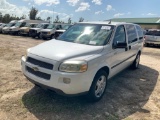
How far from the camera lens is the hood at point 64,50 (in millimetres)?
3831

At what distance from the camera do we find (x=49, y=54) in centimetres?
390

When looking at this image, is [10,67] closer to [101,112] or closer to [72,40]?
[72,40]

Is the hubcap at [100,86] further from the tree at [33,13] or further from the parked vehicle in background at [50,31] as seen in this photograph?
the tree at [33,13]

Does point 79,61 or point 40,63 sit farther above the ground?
point 79,61

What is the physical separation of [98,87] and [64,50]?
1149 mm

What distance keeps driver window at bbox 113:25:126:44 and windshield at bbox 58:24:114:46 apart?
8.2 inches

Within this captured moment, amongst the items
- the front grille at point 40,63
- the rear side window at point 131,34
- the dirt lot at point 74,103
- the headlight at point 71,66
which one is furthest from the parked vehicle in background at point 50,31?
the headlight at point 71,66

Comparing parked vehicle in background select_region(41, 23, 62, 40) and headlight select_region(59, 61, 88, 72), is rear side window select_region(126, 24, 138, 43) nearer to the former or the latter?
headlight select_region(59, 61, 88, 72)

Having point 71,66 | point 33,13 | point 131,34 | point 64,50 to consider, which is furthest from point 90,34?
point 33,13

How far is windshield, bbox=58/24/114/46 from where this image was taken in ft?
15.4

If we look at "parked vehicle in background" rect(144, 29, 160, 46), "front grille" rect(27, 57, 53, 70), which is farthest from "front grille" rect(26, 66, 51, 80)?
"parked vehicle in background" rect(144, 29, 160, 46)

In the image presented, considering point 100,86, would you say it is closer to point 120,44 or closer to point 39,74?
point 120,44

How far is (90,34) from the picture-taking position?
494 centimetres

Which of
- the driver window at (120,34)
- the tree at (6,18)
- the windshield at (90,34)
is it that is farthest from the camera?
the tree at (6,18)
